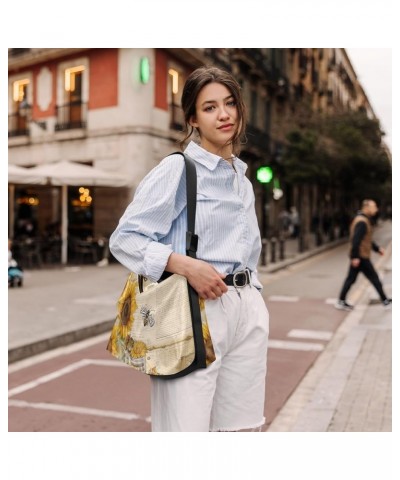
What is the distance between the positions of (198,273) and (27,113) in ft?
62.0

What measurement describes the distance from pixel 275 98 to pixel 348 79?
427 inches

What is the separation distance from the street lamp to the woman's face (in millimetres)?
17533

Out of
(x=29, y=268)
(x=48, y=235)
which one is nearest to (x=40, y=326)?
(x=29, y=268)

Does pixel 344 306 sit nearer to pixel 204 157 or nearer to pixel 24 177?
pixel 204 157

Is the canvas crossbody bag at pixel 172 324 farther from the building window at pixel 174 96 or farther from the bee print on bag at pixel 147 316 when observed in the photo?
the building window at pixel 174 96

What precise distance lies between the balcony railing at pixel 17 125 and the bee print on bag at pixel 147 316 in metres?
18.7

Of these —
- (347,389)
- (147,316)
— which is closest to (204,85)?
(147,316)

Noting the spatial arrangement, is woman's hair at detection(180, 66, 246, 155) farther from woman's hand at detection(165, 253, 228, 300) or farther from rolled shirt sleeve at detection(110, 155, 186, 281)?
woman's hand at detection(165, 253, 228, 300)

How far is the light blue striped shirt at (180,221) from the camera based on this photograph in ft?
5.80

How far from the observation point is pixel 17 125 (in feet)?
63.0

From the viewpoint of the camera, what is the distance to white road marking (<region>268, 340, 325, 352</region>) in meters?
6.49
